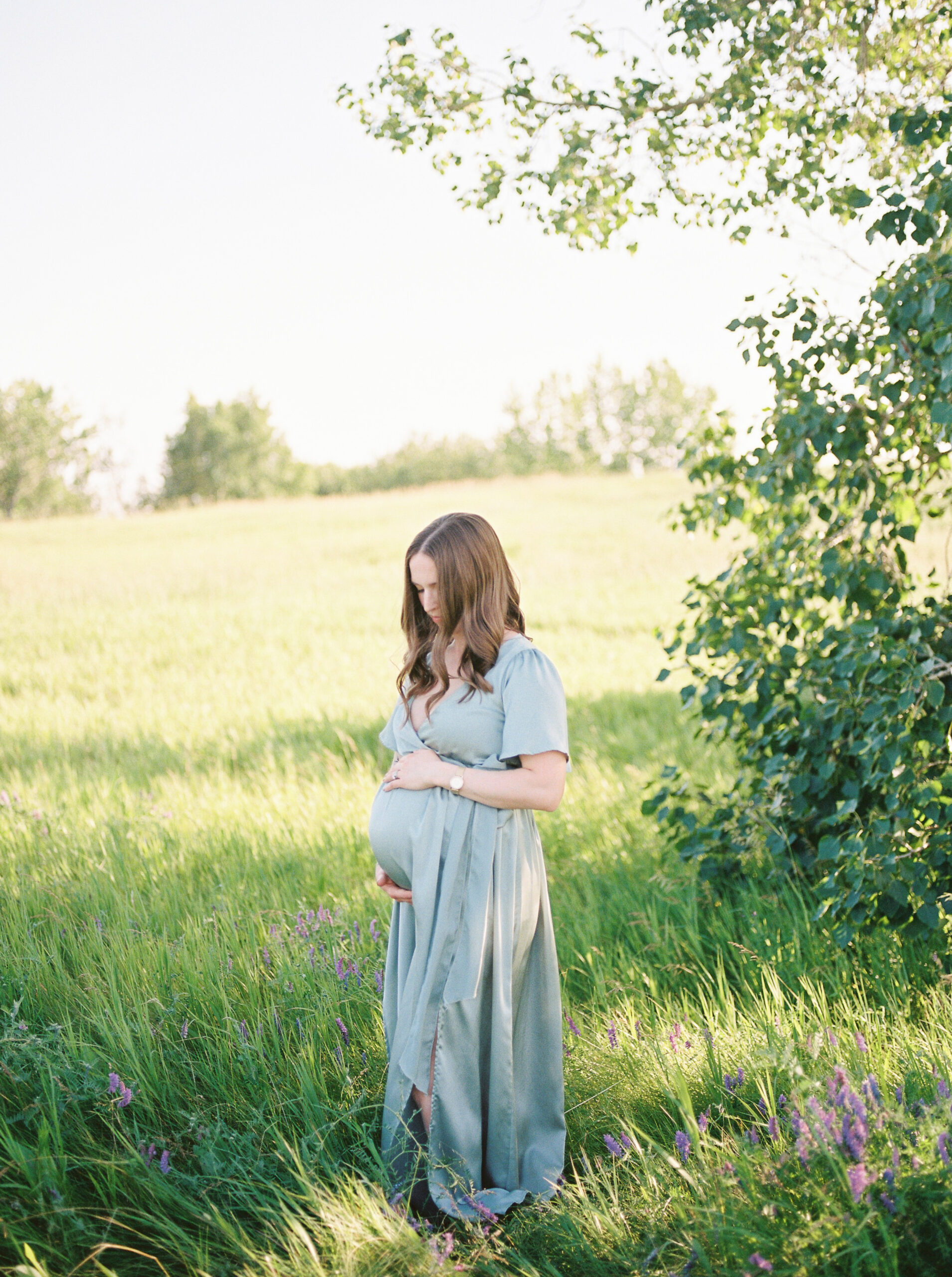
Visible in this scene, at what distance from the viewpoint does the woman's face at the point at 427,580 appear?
2486 mm

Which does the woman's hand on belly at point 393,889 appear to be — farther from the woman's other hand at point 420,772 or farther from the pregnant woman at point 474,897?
the woman's other hand at point 420,772

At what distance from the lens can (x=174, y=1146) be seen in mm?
2543

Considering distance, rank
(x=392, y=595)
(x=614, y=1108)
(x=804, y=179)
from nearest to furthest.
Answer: (x=614, y=1108) → (x=804, y=179) → (x=392, y=595)

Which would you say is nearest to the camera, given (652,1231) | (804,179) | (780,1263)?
(780,1263)

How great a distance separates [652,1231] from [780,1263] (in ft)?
1.01

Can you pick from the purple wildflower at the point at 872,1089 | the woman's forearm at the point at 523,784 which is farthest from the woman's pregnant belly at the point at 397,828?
the purple wildflower at the point at 872,1089

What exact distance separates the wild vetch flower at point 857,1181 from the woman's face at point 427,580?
160 cm

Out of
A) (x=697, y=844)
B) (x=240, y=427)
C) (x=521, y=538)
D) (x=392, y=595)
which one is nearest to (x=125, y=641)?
(x=392, y=595)

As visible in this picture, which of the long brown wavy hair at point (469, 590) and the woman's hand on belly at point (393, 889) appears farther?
the woman's hand on belly at point (393, 889)

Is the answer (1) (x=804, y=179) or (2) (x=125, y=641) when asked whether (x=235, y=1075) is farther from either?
(2) (x=125, y=641)

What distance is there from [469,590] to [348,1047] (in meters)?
1.66

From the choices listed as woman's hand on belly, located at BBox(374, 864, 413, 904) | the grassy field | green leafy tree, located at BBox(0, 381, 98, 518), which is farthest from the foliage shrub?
green leafy tree, located at BBox(0, 381, 98, 518)

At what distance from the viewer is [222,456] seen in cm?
7188

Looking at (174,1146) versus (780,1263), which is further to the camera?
(174,1146)
